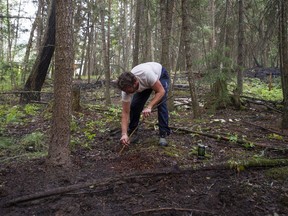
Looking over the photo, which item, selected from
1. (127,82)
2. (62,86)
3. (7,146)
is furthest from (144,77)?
(7,146)

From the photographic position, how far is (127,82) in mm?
3896

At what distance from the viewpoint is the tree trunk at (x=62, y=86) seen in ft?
12.3

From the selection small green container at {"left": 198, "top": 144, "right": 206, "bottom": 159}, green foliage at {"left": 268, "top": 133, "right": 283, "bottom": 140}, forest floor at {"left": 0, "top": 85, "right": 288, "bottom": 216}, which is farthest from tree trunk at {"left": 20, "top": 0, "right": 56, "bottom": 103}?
green foliage at {"left": 268, "top": 133, "right": 283, "bottom": 140}

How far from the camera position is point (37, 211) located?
300 centimetres

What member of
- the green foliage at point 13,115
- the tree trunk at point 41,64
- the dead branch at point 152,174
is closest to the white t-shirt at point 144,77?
the dead branch at point 152,174

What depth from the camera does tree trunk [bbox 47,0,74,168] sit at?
3.75 meters

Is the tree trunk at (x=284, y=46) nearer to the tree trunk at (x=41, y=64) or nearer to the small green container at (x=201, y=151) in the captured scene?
the small green container at (x=201, y=151)

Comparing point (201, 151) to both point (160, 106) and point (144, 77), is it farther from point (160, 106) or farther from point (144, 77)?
point (144, 77)

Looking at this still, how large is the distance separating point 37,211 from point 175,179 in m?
1.70

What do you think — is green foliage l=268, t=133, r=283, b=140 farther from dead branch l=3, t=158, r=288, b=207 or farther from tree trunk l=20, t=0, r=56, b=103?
tree trunk l=20, t=0, r=56, b=103

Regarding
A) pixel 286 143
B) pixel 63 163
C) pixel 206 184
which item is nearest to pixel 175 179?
pixel 206 184

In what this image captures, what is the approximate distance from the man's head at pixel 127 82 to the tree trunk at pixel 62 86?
28.0 inches

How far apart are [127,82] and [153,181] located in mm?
1399

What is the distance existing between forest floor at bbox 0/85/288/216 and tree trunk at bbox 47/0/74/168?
26 centimetres
